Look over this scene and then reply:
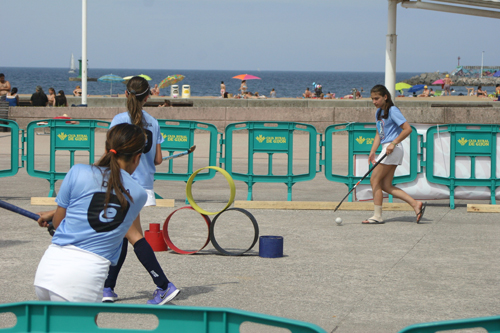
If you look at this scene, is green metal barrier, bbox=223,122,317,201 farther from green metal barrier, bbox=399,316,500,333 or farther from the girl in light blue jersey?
green metal barrier, bbox=399,316,500,333

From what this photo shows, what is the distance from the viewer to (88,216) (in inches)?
140

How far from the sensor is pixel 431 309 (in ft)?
16.9

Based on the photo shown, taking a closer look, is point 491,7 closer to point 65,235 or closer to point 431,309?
point 431,309

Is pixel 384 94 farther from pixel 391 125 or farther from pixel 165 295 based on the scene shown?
pixel 165 295

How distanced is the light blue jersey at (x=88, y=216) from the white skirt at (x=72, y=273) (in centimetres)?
5

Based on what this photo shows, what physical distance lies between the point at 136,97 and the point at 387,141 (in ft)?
12.9

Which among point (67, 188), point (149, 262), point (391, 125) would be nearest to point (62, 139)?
point (391, 125)

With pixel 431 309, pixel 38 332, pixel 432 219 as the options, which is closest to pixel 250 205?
pixel 432 219

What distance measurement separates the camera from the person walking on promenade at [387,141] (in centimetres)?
825

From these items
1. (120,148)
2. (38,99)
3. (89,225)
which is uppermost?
(38,99)

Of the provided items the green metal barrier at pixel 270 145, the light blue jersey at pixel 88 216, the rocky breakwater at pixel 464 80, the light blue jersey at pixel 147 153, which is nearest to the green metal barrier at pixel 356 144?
the green metal barrier at pixel 270 145

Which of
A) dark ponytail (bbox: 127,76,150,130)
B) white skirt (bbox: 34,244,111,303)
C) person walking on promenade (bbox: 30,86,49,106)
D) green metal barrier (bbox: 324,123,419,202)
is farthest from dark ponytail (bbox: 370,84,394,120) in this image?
person walking on promenade (bbox: 30,86,49,106)

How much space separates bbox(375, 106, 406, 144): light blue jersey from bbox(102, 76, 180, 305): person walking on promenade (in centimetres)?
354

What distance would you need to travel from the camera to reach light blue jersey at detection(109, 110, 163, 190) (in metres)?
5.57
